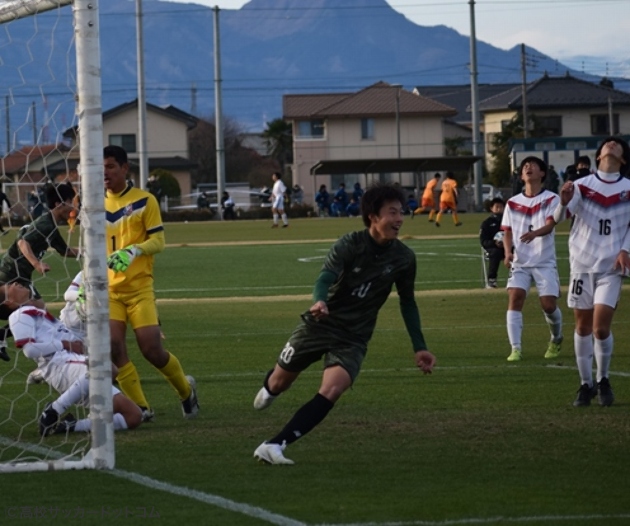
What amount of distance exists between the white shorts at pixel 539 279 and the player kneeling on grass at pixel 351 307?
17.4 ft

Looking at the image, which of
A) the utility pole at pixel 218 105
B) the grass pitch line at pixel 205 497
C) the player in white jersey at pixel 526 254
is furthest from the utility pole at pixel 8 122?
the utility pole at pixel 218 105

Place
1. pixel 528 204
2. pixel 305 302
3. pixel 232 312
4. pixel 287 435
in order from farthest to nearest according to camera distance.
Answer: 1. pixel 305 302
2. pixel 232 312
3. pixel 528 204
4. pixel 287 435

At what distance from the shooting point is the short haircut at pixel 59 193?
32.8ft

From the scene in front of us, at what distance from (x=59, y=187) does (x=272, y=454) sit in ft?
11.5

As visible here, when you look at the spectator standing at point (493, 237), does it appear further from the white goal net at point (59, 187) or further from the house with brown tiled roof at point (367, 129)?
the house with brown tiled roof at point (367, 129)

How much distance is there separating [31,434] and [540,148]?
170ft

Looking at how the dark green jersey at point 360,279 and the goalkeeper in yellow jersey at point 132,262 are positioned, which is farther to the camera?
the goalkeeper in yellow jersey at point 132,262

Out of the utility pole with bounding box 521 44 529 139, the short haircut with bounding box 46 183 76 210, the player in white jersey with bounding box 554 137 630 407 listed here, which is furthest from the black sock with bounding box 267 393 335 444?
the utility pole with bounding box 521 44 529 139

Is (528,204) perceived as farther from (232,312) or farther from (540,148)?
(540,148)

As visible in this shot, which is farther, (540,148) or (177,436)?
(540,148)

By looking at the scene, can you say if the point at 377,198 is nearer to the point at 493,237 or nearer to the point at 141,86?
the point at 493,237

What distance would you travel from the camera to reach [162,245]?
9.71 meters

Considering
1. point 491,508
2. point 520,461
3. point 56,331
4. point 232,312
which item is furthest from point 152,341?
point 232,312

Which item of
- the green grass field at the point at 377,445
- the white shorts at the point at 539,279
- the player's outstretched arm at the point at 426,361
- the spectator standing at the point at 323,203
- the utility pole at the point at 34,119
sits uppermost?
the utility pole at the point at 34,119
